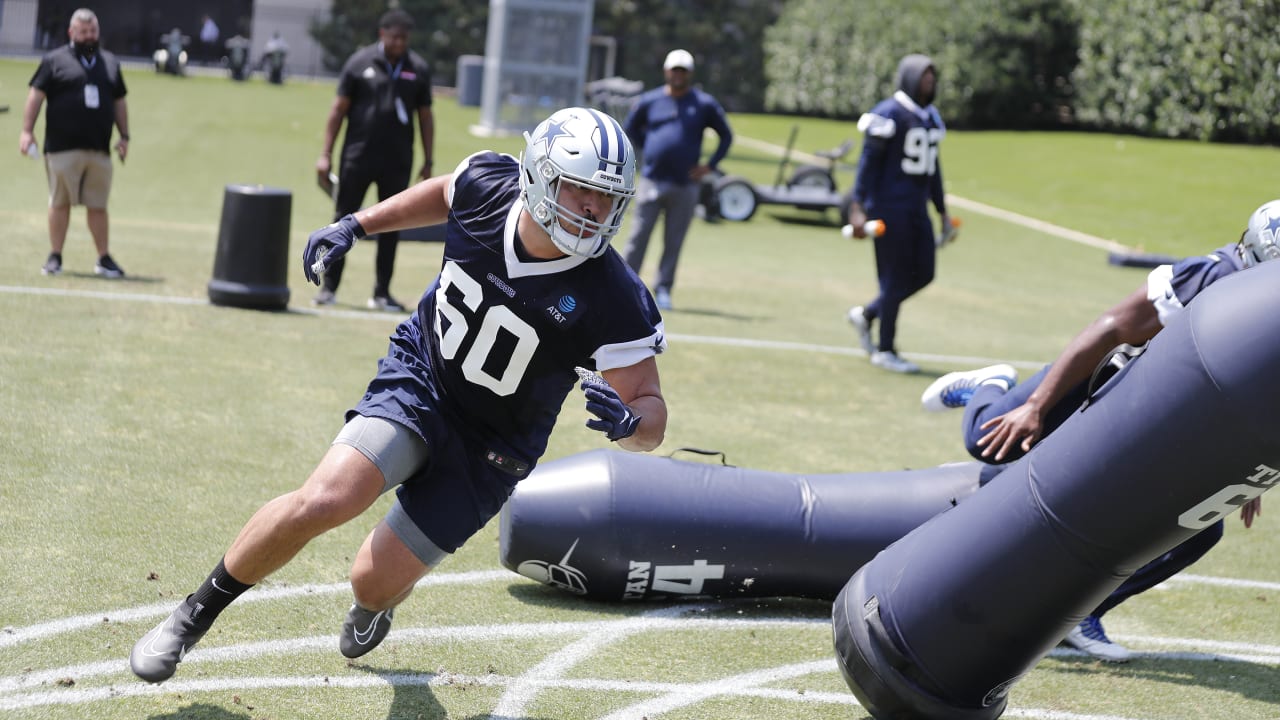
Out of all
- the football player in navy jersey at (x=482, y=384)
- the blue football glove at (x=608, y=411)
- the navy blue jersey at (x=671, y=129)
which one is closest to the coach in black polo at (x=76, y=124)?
the navy blue jersey at (x=671, y=129)

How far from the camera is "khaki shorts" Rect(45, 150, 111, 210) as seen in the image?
431 inches

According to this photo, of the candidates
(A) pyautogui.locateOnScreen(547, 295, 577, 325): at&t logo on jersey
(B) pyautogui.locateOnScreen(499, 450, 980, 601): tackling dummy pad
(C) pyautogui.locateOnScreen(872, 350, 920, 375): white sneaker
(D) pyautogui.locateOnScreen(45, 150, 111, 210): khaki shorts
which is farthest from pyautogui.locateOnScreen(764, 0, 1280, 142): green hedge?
(A) pyautogui.locateOnScreen(547, 295, 577, 325): at&t logo on jersey

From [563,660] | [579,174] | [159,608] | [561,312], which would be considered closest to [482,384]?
[561,312]

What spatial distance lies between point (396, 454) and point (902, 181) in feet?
23.2

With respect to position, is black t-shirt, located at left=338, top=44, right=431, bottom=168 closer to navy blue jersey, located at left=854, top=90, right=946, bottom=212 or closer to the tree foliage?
navy blue jersey, located at left=854, top=90, right=946, bottom=212

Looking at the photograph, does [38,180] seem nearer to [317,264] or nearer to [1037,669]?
[317,264]

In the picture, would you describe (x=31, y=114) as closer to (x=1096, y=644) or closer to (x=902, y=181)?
(x=902, y=181)

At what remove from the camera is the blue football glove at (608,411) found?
4070 millimetres

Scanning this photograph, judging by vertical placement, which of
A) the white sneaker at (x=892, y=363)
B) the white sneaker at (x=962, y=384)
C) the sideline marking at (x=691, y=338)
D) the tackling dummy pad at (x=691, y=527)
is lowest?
the sideline marking at (x=691, y=338)

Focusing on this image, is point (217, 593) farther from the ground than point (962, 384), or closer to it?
closer to it

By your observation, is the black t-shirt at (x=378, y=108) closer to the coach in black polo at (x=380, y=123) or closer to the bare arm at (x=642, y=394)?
the coach in black polo at (x=380, y=123)

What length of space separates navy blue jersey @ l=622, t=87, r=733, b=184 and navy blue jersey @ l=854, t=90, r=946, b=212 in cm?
240

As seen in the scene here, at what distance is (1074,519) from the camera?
3.97 m

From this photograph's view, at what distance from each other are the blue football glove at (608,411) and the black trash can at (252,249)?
22.8 feet
